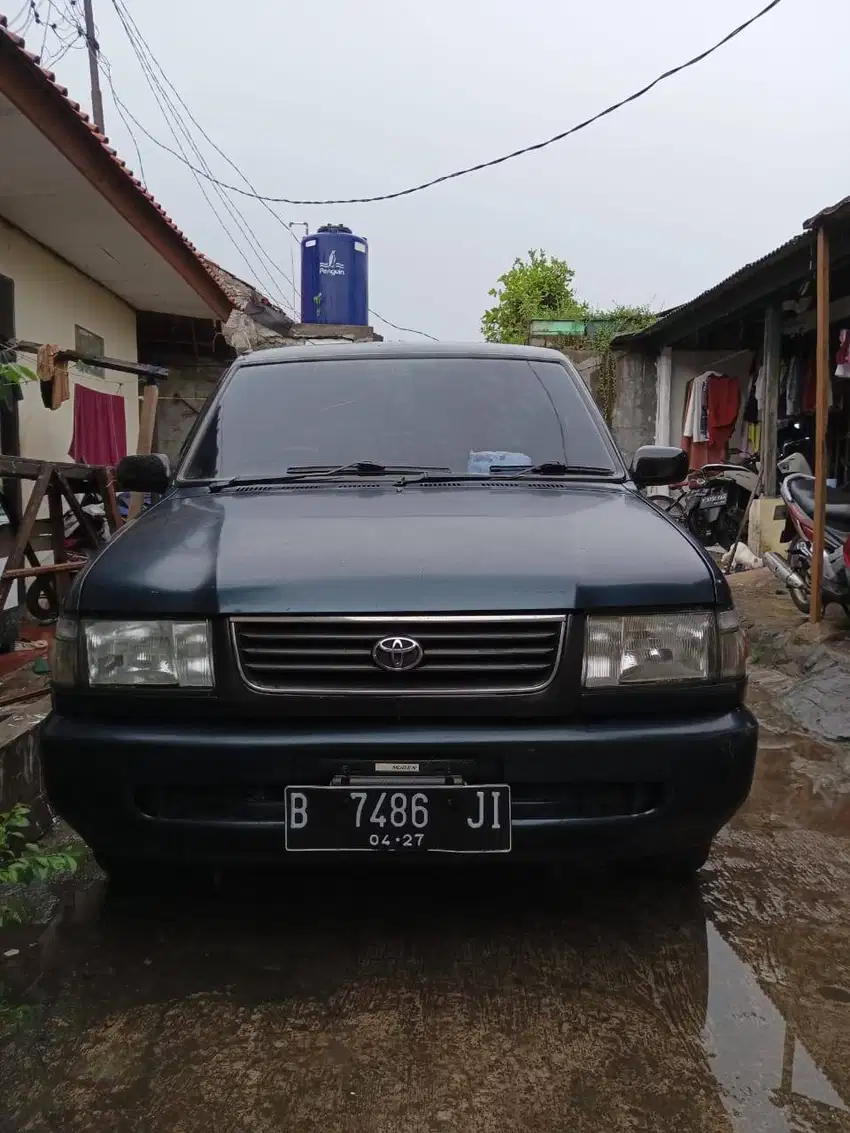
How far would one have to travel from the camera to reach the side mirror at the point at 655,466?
331 centimetres

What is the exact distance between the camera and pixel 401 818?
6.93 ft

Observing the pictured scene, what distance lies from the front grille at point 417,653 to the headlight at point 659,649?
0.10 meters

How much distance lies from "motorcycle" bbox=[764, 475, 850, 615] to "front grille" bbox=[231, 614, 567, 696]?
143 inches

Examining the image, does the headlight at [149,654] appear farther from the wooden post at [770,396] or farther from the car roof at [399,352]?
the wooden post at [770,396]

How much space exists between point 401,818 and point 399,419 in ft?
5.27

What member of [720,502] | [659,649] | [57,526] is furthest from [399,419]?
[720,502]

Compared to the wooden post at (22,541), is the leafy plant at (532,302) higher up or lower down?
higher up

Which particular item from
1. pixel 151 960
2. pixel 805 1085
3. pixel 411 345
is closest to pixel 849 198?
pixel 411 345

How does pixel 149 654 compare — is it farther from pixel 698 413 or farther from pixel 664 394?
pixel 664 394

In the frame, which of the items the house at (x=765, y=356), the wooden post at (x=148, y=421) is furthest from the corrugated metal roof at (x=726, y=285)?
the wooden post at (x=148, y=421)

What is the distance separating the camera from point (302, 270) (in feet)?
52.2

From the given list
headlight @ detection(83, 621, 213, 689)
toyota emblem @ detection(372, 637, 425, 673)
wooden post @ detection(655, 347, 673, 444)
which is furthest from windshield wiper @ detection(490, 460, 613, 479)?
wooden post @ detection(655, 347, 673, 444)

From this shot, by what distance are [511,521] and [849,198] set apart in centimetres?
430

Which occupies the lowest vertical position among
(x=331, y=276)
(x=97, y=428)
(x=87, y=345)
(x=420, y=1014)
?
(x=420, y=1014)
